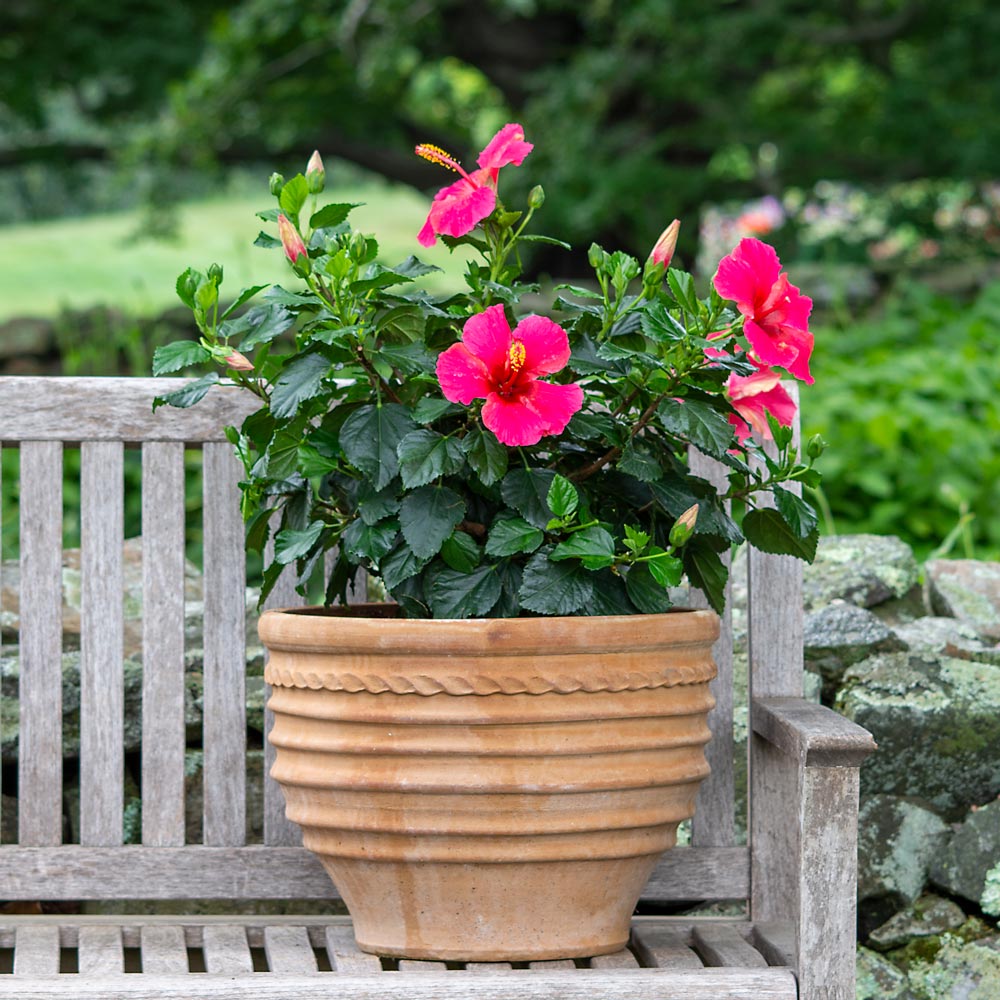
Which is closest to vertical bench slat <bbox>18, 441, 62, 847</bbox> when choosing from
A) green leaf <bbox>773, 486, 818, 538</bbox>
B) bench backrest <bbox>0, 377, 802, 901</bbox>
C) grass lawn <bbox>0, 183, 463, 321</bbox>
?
bench backrest <bbox>0, 377, 802, 901</bbox>

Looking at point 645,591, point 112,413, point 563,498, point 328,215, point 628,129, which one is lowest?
point 645,591

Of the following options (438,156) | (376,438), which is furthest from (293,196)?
(376,438)

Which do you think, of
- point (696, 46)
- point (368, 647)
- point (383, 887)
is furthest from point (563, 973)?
point (696, 46)

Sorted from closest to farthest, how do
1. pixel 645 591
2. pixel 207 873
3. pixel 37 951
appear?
pixel 645 591
pixel 37 951
pixel 207 873

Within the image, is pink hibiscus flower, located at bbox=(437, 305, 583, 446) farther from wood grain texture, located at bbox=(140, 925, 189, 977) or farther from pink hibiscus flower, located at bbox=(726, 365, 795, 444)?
wood grain texture, located at bbox=(140, 925, 189, 977)

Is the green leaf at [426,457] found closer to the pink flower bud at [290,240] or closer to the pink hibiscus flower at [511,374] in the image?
the pink hibiscus flower at [511,374]

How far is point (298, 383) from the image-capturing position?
5.13ft

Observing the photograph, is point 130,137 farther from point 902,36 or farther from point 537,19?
point 902,36

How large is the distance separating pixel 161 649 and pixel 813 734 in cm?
88

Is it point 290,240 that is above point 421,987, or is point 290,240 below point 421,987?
above

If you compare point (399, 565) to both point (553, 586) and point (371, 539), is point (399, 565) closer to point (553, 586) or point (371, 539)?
point (371, 539)

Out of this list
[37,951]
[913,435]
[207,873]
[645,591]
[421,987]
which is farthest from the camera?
[913,435]

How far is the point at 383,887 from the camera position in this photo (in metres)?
1.62

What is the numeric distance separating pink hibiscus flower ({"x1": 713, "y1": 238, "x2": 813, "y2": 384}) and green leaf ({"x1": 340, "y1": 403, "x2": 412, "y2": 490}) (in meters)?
0.37
